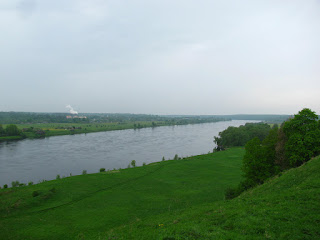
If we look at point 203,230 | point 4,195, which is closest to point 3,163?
point 4,195

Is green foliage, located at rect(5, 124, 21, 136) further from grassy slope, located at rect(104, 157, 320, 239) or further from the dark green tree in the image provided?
the dark green tree

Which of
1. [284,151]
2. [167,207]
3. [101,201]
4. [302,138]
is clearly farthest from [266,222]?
[101,201]

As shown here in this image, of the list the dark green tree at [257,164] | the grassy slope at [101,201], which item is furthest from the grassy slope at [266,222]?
the dark green tree at [257,164]

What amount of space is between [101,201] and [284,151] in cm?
2120

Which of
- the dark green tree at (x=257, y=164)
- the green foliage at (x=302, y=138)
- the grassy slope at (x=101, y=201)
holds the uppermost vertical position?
the green foliage at (x=302, y=138)

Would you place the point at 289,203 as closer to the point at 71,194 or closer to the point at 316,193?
the point at 316,193

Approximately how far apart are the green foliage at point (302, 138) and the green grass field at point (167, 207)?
4.47m

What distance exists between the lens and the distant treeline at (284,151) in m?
20.1

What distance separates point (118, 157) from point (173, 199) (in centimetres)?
3855

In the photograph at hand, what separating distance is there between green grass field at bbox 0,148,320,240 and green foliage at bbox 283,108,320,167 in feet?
14.6

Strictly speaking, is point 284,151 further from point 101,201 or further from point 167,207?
point 101,201

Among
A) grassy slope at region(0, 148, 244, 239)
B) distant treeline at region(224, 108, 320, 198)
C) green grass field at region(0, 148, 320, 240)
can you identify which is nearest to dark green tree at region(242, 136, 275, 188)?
distant treeline at region(224, 108, 320, 198)

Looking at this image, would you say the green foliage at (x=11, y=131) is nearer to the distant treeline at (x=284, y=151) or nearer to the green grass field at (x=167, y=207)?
the green grass field at (x=167, y=207)

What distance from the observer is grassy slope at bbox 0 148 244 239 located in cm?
1658
